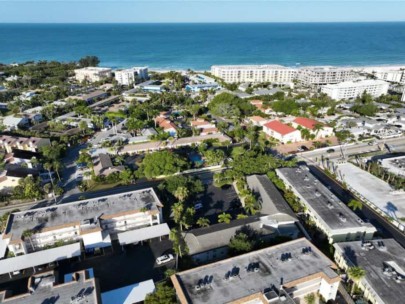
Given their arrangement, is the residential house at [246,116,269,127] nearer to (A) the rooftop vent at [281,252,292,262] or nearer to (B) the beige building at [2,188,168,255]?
(B) the beige building at [2,188,168,255]

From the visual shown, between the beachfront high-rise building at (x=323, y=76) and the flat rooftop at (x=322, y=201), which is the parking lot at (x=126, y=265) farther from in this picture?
the beachfront high-rise building at (x=323, y=76)

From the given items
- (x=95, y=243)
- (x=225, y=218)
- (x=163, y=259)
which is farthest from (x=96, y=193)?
(x=225, y=218)

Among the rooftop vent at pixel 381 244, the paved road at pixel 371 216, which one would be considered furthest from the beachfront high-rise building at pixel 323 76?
the rooftop vent at pixel 381 244

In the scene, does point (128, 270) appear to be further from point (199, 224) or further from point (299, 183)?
point (299, 183)

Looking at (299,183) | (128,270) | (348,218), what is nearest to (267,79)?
(299,183)

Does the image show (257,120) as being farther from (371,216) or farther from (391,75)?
(391,75)

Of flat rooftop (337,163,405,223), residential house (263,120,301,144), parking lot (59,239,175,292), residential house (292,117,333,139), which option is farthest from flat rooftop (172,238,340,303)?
residential house (292,117,333,139)
